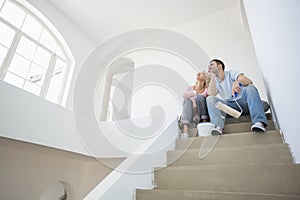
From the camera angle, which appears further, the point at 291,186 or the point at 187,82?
the point at 187,82

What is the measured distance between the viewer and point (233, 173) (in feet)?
3.34

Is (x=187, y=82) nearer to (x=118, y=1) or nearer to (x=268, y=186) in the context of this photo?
(x=118, y=1)

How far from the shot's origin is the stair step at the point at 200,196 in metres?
0.79

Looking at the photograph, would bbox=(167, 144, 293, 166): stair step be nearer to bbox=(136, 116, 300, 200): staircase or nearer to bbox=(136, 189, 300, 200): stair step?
bbox=(136, 116, 300, 200): staircase

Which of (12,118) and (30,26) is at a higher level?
(30,26)

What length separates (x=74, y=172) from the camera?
10.3 ft

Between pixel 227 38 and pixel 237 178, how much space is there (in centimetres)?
266

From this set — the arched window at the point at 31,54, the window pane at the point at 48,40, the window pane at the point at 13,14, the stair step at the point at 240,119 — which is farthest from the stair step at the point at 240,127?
the window pane at the point at 13,14

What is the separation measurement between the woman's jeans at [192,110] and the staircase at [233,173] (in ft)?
1.12

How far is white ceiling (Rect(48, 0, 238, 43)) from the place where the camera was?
3.14 m

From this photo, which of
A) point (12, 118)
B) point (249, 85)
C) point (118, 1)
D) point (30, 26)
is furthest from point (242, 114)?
point (30, 26)

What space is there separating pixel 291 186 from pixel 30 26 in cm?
376

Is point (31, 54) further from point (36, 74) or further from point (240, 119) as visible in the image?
point (240, 119)

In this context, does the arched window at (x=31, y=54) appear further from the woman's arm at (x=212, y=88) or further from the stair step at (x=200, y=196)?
the stair step at (x=200, y=196)
